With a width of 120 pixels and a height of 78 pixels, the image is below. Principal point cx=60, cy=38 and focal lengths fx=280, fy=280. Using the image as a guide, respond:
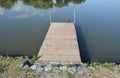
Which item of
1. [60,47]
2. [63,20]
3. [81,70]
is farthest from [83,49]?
[63,20]

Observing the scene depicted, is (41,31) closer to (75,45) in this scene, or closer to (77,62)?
(75,45)

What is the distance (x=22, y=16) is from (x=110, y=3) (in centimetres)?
778

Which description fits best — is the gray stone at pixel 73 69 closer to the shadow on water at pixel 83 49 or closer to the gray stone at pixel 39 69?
the gray stone at pixel 39 69

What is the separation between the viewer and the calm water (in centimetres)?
1129

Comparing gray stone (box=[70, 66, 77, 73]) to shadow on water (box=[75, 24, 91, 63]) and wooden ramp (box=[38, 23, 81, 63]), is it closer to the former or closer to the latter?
wooden ramp (box=[38, 23, 81, 63])

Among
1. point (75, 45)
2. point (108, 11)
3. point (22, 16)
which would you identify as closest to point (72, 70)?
point (75, 45)

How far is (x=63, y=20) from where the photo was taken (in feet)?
55.0

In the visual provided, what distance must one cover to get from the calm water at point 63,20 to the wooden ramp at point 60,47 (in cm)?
50

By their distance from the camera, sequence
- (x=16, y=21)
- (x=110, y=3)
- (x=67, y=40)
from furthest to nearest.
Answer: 1. (x=110, y=3)
2. (x=16, y=21)
3. (x=67, y=40)

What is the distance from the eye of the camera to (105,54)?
1085 cm

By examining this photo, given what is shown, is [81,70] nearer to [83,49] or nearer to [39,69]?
[39,69]

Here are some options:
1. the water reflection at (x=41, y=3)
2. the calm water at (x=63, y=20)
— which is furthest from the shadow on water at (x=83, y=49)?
the water reflection at (x=41, y=3)

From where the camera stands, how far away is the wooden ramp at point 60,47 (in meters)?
9.42

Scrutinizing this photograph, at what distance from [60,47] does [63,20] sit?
6270mm
